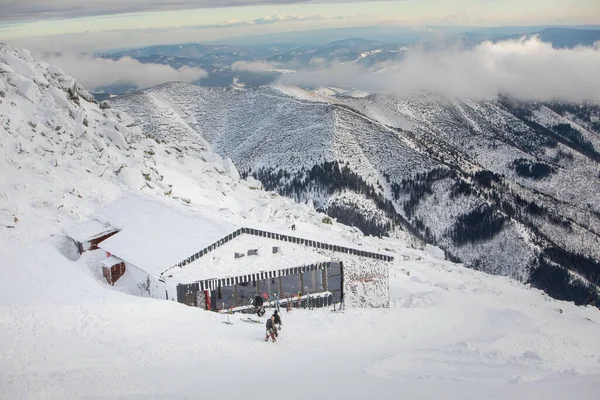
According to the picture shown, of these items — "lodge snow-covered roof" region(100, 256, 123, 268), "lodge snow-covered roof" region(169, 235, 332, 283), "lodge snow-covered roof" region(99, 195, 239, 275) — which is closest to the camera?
"lodge snow-covered roof" region(169, 235, 332, 283)

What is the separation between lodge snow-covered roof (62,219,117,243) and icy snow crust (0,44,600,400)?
0.68 meters

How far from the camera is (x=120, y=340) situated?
21141 millimetres

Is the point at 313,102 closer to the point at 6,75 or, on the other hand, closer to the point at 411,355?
the point at 6,75

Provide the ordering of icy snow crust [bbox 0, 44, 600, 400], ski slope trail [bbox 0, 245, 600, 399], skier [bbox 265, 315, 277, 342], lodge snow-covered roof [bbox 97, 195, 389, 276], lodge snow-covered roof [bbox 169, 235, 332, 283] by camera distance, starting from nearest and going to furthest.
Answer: ski slope trail [bbox 0, 245, 600, 399]
icy snow crust [bbox 0, 44, 600, 400]
skier [bbox 265, 315, 277, 342]
lodge snow-covered roof [bbox 169, 235, 332, 283]
lodge snow-covered roof [bbox 97, 195, 389, 276]

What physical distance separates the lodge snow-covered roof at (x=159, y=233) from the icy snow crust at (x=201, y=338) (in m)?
1.17

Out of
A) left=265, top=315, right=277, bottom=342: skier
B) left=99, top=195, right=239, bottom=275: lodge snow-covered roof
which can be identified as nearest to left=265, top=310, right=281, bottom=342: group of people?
left=265, top=315, right=277, bottom=342: skier

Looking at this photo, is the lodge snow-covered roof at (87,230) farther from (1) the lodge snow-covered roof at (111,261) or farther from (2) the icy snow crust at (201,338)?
(1) the lodge snow-covered roof at (111,261)

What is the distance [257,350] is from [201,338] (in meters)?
2.42

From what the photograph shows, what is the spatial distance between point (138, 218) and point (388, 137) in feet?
425

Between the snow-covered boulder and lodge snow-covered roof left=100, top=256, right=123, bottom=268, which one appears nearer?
lodge snow-covered roof left=100, top=256, right=123, bottom=268

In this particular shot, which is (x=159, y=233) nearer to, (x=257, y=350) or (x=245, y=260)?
(x=245, y=260)

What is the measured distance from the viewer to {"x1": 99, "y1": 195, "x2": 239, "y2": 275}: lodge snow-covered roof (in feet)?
95.3

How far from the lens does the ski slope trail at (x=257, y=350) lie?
17.4 metres

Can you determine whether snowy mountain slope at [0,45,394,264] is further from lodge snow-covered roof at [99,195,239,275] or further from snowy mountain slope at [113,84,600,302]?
snowy mountain slope at [113,84,600,302]
